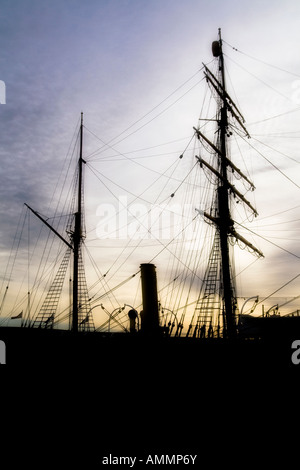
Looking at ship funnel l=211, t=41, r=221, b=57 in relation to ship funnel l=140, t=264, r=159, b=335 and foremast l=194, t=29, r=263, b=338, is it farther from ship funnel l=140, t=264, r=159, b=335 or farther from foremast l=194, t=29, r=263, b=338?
ship funnel l=140, t=264, r=159, b=335

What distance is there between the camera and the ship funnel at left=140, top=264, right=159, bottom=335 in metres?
16.5

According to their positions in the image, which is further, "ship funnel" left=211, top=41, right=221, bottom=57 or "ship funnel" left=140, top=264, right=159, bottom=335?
"ship funnel" left=211, top=41, right=221, bottom=57

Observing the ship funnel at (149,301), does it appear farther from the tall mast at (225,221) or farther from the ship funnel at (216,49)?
the ship funnel at (216,49)

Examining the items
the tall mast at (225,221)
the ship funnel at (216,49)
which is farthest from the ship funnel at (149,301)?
the ship funnel at (216,49)

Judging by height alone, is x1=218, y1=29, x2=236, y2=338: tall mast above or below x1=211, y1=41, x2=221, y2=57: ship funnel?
below

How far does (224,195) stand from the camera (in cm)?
2384

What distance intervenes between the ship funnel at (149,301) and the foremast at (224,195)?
17.5 ft

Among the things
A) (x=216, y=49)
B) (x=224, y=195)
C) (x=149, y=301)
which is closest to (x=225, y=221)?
(x=224, y=195)

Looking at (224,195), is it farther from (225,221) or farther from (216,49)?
(216,49)

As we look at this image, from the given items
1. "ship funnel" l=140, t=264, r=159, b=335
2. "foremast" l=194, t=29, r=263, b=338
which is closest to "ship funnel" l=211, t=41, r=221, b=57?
"foremast" l=194, t=29, r=263, b=338

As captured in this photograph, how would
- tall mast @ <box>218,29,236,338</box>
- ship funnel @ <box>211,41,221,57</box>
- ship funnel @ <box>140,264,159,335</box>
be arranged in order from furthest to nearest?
1. ship funnel @ <box>211,41,221,57</box>
2. tall mast @ <box>218,29,236,338</box>
3. ship funnel @ <box>140,264,159,335</box>

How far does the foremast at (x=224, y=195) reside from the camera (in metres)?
21.2

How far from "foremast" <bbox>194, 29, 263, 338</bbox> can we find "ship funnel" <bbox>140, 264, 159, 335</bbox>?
5.33 meters
